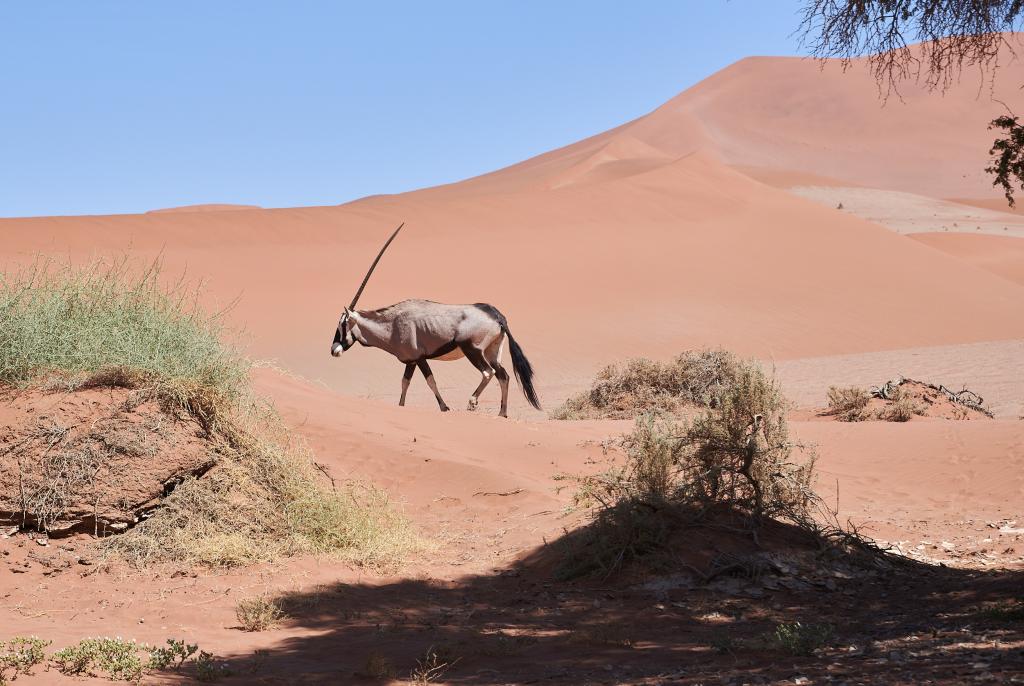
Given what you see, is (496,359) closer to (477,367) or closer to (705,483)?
(477,367)

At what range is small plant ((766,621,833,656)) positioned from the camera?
4.89m

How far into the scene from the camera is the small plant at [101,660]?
4.70 meters

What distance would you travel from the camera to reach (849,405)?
617 inches

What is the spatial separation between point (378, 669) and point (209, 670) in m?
0.83

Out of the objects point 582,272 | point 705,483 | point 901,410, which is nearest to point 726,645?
point 705,483

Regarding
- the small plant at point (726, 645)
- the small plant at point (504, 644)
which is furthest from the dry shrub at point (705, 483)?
the small plant at point (726, 645)

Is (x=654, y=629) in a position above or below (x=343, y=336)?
below

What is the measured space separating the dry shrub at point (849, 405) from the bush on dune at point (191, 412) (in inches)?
359

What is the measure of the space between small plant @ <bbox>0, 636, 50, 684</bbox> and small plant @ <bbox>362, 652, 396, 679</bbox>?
158cm

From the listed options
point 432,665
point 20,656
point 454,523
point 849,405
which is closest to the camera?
point 20,656

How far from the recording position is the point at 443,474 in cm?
1032

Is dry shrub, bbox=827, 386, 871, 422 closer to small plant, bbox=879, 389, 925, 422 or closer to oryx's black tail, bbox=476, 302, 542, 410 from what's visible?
small plant, bbox=879, 389, 925, 422

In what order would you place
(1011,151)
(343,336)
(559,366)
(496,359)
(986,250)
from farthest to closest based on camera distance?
1. (986,250)
2. (559,366)
3. (343,336)
4. (496,359)
5. (1011,151)

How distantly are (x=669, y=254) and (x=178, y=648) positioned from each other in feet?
110
